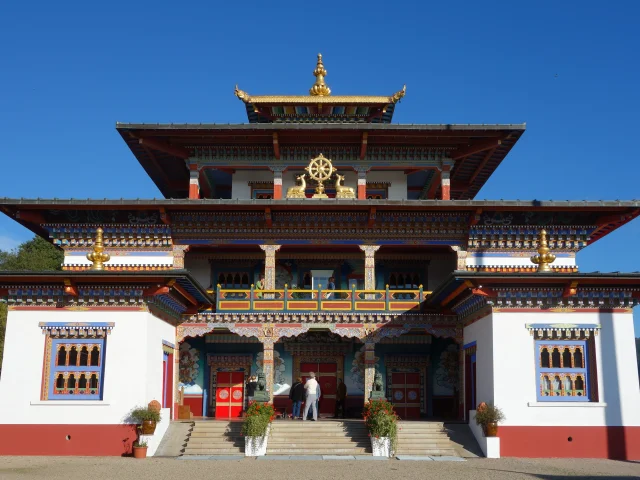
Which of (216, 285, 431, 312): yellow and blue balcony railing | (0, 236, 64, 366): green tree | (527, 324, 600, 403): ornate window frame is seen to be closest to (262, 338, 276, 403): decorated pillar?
(216, 285, 431, 312): yellow and blue balcony railing

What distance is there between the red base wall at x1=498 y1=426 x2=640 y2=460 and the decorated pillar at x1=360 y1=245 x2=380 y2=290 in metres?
7.94

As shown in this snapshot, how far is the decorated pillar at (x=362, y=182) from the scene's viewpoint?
2557cm

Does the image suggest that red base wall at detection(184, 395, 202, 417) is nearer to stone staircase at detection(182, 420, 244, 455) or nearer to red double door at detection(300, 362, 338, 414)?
red double door at detection(300, 362, 338, 414)

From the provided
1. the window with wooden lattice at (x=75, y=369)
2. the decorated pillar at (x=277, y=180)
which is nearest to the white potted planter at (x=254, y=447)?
the window with wooden lattice at (x=75, y=369)

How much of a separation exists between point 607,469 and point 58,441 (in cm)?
1327

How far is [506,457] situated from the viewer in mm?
17766

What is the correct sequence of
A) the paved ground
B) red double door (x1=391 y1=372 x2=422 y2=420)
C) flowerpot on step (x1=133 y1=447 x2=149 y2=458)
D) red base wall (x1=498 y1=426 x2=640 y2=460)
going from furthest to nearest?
red double door (x1=391 y1=372 x2=422 y2=420), red base wall (x1=498 y1=426 x2=640 y2=460), flowerpot on step (x1=133 y1=447 x2=149 y2=458), the paved ground

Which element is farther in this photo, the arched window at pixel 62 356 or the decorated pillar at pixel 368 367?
the decorated pillar at pixel 368 367

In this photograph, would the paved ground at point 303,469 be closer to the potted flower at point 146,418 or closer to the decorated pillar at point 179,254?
the potted flower at point 146,418

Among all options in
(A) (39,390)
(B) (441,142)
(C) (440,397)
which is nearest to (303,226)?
(B) (441,142)

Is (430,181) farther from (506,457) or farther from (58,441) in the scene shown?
(58,441)

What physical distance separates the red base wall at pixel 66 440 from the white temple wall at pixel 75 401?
0.57 ft

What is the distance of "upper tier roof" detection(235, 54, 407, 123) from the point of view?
28.3 metres

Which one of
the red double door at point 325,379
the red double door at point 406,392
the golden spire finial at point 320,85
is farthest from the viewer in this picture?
the golden spire finial at point 320,85
